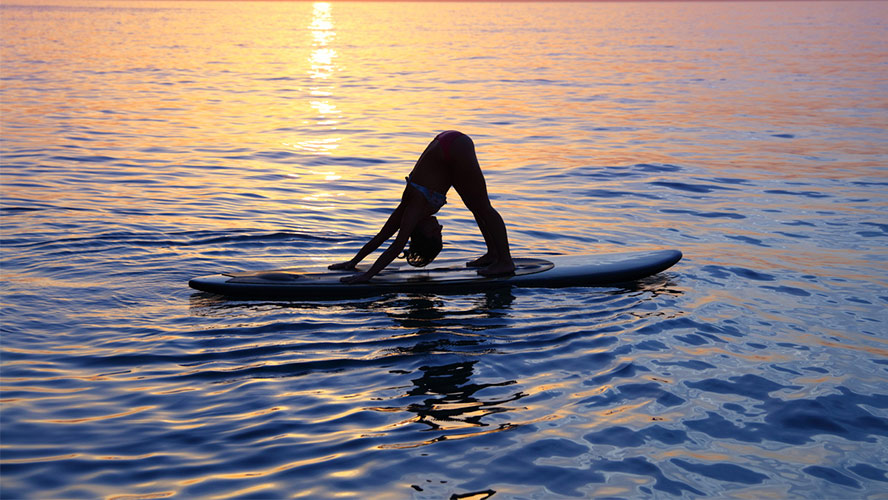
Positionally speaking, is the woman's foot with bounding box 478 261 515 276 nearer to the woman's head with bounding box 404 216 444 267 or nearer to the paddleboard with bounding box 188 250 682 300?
the paddleboard with bounding box 188 250 682 300

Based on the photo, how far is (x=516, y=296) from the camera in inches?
322

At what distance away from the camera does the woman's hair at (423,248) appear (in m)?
8.11

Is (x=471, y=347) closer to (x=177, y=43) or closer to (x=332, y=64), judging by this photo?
(x=332, y=64)

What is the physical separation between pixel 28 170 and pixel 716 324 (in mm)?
11261

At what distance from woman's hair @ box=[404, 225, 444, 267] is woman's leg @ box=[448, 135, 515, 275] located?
20.0 inches

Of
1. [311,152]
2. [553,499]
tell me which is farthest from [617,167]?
[553,499]

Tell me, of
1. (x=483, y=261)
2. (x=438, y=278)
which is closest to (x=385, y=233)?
(x=438, y=278)

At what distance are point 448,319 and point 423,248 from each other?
90 cm

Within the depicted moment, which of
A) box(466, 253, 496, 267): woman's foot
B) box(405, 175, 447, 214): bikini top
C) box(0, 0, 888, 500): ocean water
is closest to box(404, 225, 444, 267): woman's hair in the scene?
box(405, 175, 447, 214): bikini top

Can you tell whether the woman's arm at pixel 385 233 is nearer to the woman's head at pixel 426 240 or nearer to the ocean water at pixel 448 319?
the woman's head at pixel 426 240

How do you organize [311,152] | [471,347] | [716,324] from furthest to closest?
[311,152]
[716,324]
[471,347]

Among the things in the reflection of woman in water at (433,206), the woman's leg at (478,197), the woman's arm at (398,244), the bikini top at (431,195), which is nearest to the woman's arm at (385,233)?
the reflection of woman in water at (433,206)

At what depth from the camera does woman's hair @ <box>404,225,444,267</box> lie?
8109mm

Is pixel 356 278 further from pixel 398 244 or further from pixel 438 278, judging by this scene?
pixel 438 278
